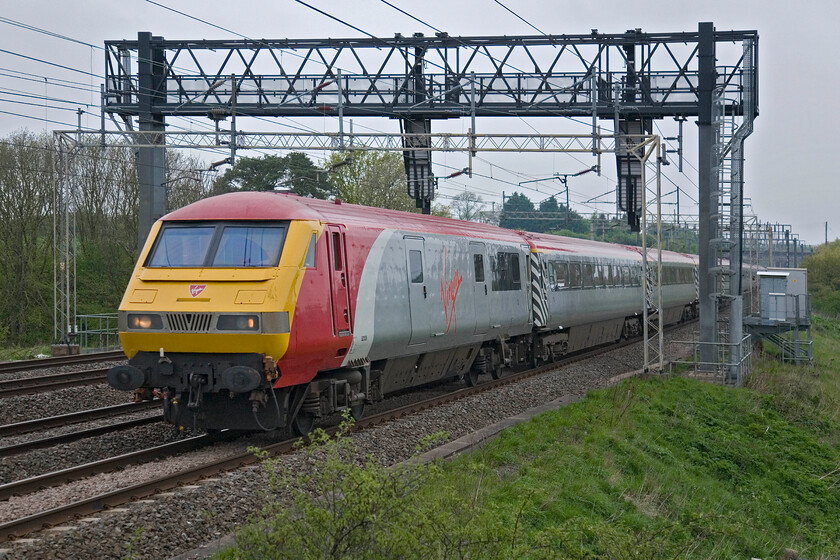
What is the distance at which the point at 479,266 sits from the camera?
18.7 m

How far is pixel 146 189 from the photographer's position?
28938 millimetres

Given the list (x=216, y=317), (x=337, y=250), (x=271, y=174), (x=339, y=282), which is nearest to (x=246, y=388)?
(x=216, y=317)

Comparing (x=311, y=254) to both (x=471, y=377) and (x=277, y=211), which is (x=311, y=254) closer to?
(x=277, y=211)

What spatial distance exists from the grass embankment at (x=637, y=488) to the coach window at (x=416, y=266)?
10.2ft

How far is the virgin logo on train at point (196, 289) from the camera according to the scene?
457 inches

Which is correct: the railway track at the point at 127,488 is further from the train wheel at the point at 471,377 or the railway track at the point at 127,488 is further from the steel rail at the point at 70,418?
the train wheel at the point at 471,377

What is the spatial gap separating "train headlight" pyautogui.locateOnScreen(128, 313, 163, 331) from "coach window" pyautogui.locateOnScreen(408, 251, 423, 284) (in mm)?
4971

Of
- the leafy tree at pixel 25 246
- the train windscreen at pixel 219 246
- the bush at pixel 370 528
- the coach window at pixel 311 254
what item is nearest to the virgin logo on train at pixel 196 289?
the train windscreen at pixel 219 246

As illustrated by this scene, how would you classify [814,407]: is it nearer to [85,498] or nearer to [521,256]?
[521,256]

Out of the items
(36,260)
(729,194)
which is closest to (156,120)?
(36,260)

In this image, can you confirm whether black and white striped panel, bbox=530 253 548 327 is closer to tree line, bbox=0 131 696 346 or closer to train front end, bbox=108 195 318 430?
train front end, bbox=108 195 318 430

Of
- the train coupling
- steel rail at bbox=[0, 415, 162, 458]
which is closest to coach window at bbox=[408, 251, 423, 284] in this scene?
steel rail at bbox=[0, 415, 162, 458]

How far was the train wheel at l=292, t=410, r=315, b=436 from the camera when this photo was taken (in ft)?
42.2

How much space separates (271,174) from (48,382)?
25701mm
